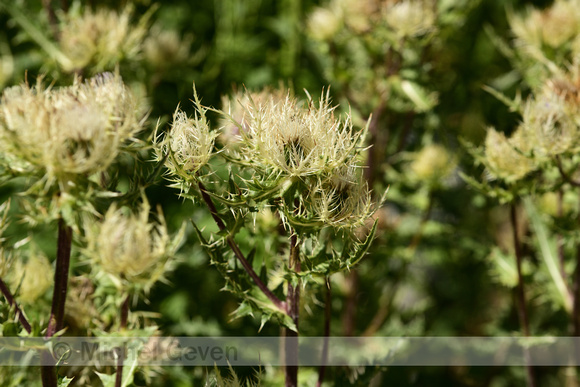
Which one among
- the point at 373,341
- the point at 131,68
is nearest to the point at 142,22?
the point at 131,68

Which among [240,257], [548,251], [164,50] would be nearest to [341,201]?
[240,257]

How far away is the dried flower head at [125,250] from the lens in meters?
0.84

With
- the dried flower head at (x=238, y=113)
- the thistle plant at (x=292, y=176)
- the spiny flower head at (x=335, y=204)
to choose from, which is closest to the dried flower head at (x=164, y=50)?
the dried flower head at (x=238, y=113)

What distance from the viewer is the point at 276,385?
129cm

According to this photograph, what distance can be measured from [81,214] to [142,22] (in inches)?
35.5

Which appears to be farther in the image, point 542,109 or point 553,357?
point 553,357

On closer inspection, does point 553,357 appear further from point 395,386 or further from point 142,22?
point 142,22

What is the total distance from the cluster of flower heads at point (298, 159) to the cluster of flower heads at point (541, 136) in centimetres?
47

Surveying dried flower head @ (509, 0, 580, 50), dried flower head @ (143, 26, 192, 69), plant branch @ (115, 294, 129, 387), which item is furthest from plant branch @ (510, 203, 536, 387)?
dried flower head @ (143, 26, 192, 69)

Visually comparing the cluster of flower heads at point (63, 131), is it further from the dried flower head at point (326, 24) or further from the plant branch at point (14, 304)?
the dried flower head at point (326, 24)

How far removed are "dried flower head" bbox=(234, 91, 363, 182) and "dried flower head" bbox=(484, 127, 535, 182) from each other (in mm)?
475

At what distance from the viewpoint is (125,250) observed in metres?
0.84

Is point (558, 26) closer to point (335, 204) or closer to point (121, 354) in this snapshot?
point (335, 204)

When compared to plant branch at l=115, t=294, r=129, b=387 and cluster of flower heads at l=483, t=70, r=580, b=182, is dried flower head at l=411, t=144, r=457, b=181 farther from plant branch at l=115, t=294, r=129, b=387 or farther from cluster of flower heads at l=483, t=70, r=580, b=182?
plant branch at l=115, t=294, r=129, b=387
